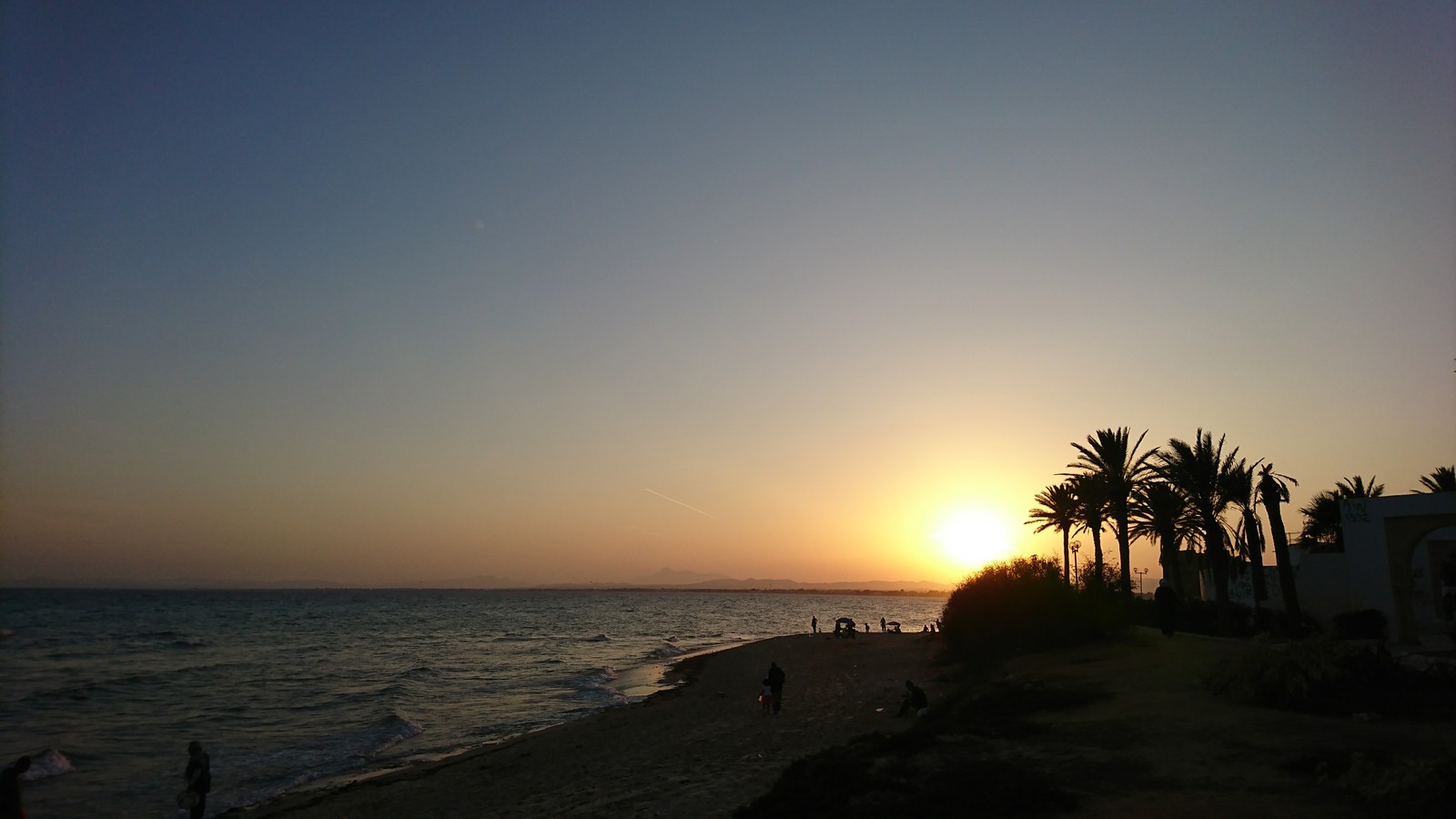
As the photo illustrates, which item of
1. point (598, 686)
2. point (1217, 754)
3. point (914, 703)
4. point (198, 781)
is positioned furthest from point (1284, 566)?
point (198, 781)

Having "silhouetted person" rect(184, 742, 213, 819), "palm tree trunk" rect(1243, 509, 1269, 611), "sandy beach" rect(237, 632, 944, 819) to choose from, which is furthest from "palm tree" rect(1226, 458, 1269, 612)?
"silhouetted person" rect(184, 742, 213, 819)

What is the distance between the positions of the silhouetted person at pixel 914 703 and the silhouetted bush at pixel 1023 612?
25.0ft

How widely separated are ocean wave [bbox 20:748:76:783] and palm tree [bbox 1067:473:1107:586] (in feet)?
127

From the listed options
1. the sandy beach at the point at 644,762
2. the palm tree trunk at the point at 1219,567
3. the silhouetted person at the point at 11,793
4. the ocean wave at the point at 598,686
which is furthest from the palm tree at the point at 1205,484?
the silhouetted person at the point at 11,793

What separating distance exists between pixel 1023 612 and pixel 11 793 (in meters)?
27.8

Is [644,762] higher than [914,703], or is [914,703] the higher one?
[914,703]

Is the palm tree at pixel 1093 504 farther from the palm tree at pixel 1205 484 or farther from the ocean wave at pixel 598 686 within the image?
the ocean wave at pixel 598 686

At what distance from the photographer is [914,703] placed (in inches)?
838

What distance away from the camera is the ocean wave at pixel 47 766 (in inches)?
872

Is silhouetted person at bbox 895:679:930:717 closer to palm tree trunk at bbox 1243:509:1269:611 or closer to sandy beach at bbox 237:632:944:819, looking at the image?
sandy beach at bbox 237:632:944:819

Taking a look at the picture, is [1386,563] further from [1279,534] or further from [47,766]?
[47,766]

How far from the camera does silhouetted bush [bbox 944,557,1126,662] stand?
26.8 metres

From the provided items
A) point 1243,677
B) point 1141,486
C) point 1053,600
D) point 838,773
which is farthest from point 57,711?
point 1141,486

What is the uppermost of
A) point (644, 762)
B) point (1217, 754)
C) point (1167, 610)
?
point (1167, 610)
